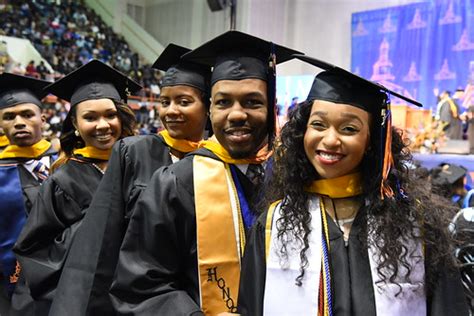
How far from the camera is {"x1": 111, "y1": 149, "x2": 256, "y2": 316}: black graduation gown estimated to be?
1589 millimetres

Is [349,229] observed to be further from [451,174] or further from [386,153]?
[451,174]

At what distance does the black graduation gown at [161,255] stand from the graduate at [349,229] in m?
0.24

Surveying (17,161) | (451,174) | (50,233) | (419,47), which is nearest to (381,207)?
(50,233)

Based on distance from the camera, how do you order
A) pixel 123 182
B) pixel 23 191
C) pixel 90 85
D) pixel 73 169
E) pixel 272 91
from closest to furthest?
pixel 272 91 < pixel 123 182 < pixel 73 169 < pixel 90 85 < pixel 23 191

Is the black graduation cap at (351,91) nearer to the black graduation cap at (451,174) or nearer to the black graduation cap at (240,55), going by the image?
the black graduation cap at (240,55)

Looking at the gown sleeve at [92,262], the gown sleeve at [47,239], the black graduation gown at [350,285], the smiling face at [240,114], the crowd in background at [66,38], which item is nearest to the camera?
the black graduation gown at [350,285]

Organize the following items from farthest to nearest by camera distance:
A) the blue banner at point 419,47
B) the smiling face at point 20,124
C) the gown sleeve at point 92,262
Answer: the blue banner at point 419,47, the smiling face at point 20,124, the gown sleeve at point 92,262

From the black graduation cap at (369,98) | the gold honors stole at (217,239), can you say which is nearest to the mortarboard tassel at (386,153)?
the black graduation cap at (369,98)

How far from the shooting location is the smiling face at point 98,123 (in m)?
2.52

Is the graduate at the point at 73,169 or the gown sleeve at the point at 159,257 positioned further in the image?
the graduate at the point at 73,169

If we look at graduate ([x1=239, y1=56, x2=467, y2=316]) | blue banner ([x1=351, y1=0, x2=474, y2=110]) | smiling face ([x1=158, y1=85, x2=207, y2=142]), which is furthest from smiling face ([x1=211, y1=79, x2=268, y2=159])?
blue banner ([x1=351, y1=0, x2=474, y2=110])

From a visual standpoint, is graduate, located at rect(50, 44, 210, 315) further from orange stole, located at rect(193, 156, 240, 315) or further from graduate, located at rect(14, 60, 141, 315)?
orange stole, located at rect(193, 156, 240, 315)

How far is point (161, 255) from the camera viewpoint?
5.34ft

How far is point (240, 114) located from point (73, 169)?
3.85 ft
